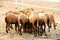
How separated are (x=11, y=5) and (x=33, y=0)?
1.40 meters

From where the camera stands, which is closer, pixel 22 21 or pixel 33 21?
pixel 33 21

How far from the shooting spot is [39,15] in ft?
15.9

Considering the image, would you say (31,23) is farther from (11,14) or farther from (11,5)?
(11,5)

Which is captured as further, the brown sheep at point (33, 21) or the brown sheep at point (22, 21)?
the brown sheep at point (22, 21)

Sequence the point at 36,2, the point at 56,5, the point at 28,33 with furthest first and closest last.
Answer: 1. the point at 36,2
2. the point at 56,5
3. the point at 28,33

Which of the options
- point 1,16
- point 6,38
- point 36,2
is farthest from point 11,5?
point 6,38

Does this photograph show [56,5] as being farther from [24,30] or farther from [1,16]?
[24,30]

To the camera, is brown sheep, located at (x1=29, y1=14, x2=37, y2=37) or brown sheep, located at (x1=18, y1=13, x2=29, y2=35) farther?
brown sheep, located at (x1=18, y1=13, x2=29, y2=35)

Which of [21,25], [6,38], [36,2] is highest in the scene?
[36,2]

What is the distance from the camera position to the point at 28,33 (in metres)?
5.20

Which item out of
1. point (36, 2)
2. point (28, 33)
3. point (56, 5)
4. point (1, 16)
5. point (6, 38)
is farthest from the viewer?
point (36, 2)

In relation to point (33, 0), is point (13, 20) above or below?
below

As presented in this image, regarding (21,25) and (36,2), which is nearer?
(21,25)

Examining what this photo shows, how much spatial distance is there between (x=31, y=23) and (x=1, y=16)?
260 cm
